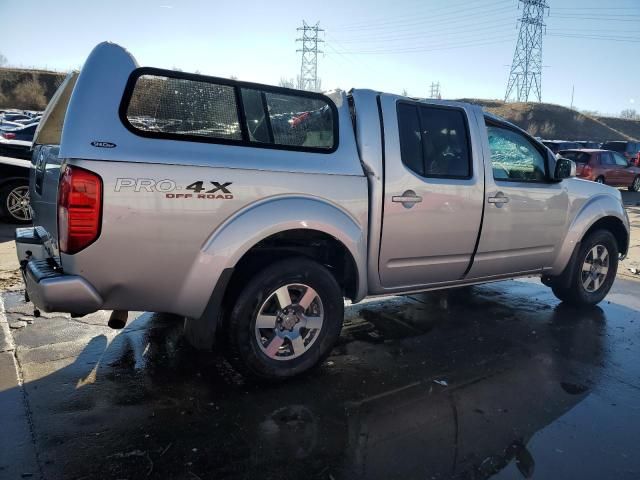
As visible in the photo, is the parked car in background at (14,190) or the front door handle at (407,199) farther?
the parked car in background at (14,190)

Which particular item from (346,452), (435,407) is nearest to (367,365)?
(435,407)

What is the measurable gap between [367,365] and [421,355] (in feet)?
1.71

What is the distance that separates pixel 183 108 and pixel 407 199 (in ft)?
5.69

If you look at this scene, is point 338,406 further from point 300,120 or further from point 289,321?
point 300,120

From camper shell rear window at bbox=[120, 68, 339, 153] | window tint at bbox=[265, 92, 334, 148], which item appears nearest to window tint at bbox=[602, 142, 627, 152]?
window tint at bbox=[265, 92, 334, 148]

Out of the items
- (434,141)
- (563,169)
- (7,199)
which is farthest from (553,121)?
(434,141)

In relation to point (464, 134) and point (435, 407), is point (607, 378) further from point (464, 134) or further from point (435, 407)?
point (464, 134)

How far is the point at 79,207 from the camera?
105 inches

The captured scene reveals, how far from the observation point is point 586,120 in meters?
70.8

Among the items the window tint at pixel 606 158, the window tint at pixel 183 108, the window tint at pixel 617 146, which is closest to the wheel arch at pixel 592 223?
the window tint at pixel 183 108

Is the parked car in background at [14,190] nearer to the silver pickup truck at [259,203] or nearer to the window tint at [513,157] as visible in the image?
the silver pickup truck at [259,203]

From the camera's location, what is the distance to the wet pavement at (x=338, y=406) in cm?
263

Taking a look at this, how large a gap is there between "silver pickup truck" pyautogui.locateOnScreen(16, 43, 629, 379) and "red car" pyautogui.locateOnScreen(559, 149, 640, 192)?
49.4ft

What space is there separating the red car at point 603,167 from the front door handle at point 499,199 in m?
15.0
